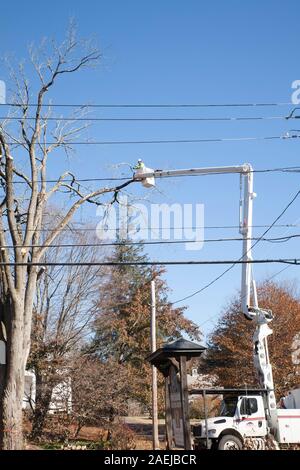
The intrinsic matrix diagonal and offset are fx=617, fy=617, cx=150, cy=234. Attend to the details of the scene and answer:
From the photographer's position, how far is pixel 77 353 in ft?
115

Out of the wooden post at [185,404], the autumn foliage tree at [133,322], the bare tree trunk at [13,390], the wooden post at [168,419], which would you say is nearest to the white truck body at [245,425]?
the wooden post at [168,419]

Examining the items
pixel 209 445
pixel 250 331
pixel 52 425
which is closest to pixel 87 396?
pixel 52 425

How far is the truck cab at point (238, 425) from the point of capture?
2122cm

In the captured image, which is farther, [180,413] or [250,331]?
[250,331]

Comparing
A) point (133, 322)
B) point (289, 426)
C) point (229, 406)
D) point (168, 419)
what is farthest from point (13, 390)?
point (133, 322)

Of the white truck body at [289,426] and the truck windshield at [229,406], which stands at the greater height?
the truck windshield at [229,406]

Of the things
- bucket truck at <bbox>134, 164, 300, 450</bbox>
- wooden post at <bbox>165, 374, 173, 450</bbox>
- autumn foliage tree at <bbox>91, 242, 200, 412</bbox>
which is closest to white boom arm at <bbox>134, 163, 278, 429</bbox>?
bucket truck at <bbox>134, 164, 300, 450</bbox>

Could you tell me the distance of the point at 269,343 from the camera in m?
42.0

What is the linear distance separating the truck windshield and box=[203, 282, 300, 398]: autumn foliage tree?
18866 millimetres

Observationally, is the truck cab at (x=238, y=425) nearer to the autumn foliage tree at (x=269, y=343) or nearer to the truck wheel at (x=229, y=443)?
the truck wheel at (x=229, y=443)

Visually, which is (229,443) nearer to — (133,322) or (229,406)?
(229,406)

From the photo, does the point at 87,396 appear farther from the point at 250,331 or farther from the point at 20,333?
the point at 250,331

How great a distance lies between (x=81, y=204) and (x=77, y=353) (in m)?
13.7

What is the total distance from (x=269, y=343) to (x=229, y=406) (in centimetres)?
2044
